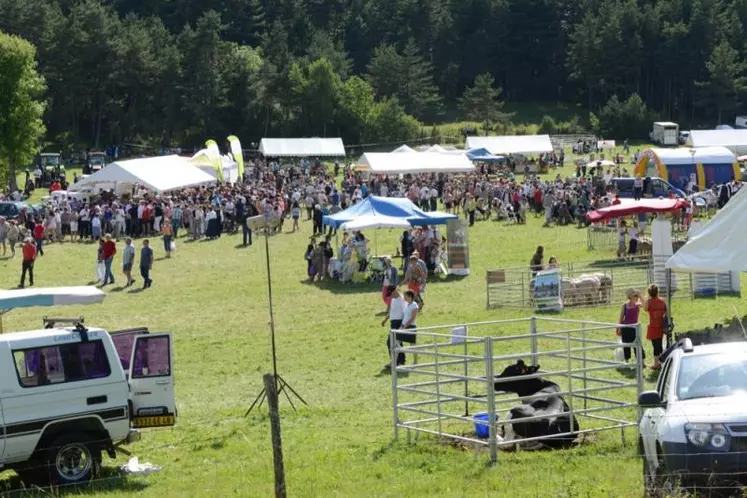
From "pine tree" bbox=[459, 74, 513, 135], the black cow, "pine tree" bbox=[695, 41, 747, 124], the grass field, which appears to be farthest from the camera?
"pine tree" bbox=[695, 41, 747, 124]

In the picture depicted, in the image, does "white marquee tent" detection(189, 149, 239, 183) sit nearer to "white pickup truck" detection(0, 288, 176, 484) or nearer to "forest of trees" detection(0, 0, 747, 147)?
"white pickup truck" detection(0, 288, 176, 484)

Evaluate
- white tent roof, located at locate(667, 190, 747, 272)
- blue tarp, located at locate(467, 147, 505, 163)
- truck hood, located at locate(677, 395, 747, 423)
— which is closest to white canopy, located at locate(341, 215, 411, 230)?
white tent roof, located at locate(667, 190, 747, 272)

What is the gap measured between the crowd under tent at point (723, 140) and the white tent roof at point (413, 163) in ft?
85.3

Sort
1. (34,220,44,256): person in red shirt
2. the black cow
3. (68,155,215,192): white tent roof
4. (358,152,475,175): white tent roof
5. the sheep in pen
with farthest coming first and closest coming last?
(358,152,475,175): white tent roof < (68,155,215,192): white tent roof < (34,220,44,256): person in red shirt < the sheep in pen < the black cow

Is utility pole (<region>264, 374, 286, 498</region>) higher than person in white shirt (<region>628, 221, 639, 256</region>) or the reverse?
higher

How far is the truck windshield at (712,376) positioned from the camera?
1016cm

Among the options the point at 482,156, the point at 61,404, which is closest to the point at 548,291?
the point at 61,404

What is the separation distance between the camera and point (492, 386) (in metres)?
12.1

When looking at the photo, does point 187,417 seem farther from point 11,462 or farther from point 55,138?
point 55,138

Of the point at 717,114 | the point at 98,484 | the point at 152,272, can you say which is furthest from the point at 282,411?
the point at 717,114

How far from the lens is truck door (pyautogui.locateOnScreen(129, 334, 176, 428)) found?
546 inches

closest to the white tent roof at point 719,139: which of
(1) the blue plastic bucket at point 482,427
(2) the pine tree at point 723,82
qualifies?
(2) the pine tree at point 723,82

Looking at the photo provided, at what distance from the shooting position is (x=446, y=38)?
134 metres

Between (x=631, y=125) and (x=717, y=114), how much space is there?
13.9 m
